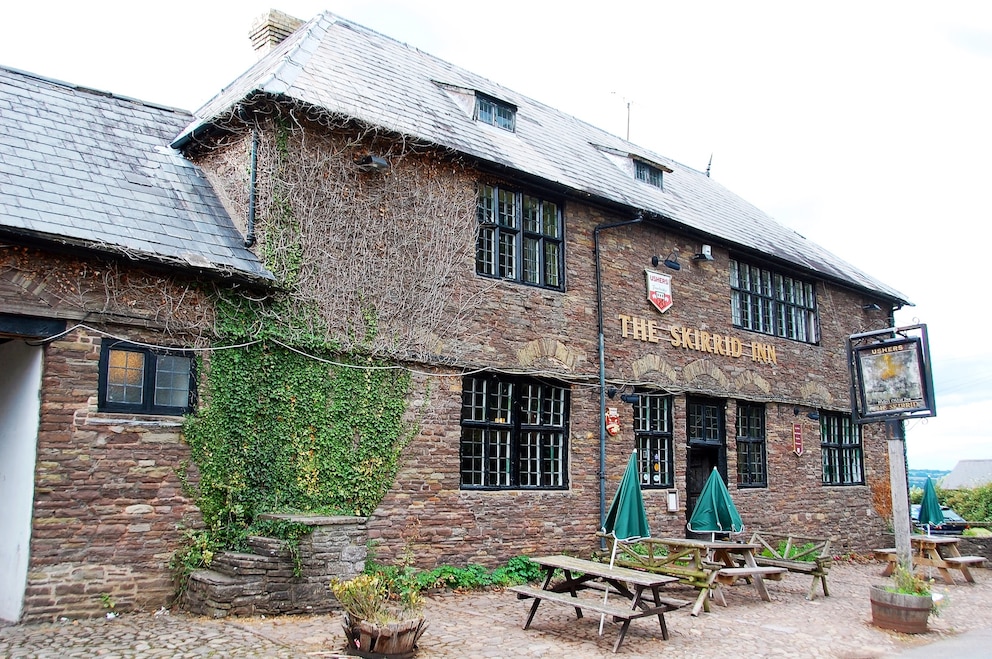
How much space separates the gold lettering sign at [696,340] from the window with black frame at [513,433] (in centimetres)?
204

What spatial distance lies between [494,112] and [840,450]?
11.4 meters

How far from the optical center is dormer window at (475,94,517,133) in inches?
573

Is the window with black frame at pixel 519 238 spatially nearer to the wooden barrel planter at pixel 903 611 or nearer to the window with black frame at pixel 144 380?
the window with black frame at pixel 144 380

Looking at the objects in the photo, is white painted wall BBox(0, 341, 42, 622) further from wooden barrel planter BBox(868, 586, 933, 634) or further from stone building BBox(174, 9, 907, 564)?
wooden barrel planter BBox(868, 586, 933, 634)

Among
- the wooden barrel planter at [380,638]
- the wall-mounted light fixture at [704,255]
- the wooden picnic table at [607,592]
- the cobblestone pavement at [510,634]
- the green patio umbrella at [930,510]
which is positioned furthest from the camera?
the green patio umbrella at [930,510]

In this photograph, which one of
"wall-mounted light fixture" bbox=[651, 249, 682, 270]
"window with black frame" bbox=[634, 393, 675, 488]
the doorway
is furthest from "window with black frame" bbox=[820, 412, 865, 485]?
"wall-mounted light fixture" bbox=[651, 249, 682, 270]

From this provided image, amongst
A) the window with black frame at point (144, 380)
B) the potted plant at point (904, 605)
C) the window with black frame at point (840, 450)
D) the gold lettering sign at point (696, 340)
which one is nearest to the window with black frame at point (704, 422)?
the gold lettering sign at point (696, 340)

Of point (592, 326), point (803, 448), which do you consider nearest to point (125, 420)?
point (592, 326)

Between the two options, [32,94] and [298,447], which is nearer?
[298,447]

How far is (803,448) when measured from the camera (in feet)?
Result: 59.3

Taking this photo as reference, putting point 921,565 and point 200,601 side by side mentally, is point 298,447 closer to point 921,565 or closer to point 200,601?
point 200,601

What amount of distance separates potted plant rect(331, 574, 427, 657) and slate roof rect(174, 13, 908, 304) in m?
6.00

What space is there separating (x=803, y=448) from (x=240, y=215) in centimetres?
1294

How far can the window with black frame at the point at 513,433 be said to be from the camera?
1207cm
